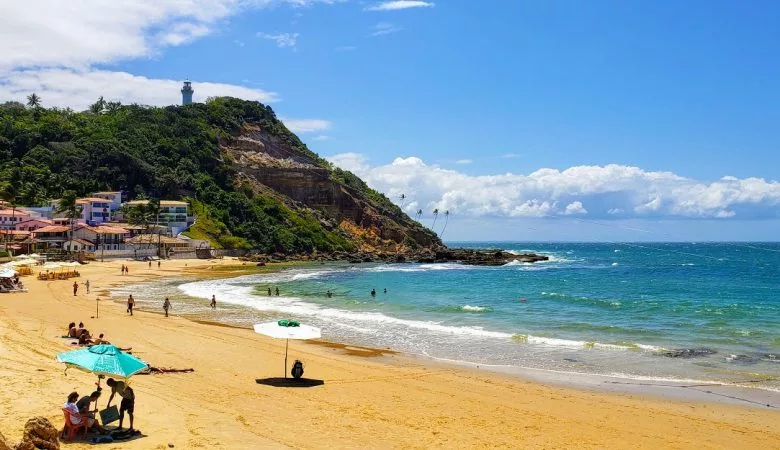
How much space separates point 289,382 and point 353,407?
3.15 metres

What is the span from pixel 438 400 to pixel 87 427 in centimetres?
854

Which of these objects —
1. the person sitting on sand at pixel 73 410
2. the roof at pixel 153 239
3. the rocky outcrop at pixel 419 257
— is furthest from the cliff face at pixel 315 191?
the person sitting on sand at pixel 73 410

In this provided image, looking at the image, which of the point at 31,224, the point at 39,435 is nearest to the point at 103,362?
the point at 39,435

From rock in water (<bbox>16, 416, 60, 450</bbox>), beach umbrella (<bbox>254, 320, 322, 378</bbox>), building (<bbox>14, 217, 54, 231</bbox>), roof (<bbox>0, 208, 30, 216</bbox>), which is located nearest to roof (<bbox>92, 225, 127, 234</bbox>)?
building (<bbox>14, 217, 54, 231</bbox>)

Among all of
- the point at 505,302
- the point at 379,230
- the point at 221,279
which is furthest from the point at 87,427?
the point at 379,230

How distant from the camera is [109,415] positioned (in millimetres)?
11906

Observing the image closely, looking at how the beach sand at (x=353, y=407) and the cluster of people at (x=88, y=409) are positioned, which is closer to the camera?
the cluster of people at (x=88, y=409)

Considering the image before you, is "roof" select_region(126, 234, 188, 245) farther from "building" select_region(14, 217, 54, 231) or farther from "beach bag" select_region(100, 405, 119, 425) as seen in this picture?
"beach bag" select_region(100, 405, 119, 425)

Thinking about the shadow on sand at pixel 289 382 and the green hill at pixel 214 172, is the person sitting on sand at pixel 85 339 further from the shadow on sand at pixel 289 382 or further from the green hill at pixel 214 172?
the green hill at pixel 214 172

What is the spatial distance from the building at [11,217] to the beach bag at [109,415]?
230ft

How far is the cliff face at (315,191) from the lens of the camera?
114 metres

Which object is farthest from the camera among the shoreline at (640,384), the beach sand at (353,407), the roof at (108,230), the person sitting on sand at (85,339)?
the roof at (108,230)

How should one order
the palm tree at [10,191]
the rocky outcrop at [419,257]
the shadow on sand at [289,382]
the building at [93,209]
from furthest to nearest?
the rocky outcrop at [419,257] → the building at [93,209] → the palm tree at [10,191] → the shadow on sand at [289,382]

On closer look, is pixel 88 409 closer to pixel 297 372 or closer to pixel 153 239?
pixel 297 372
